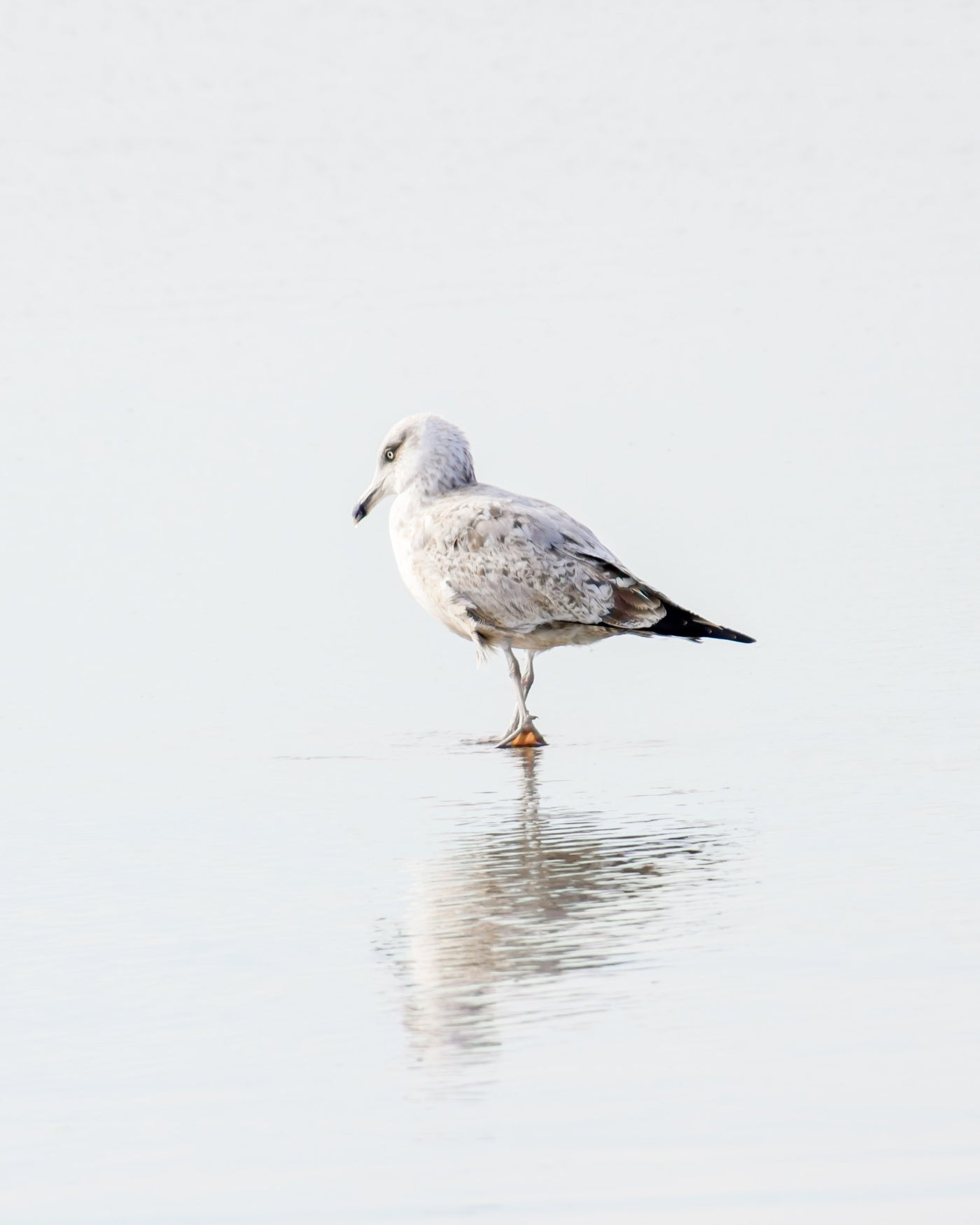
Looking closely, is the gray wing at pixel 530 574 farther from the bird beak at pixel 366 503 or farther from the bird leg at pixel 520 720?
the bird beak at pixel 366 503

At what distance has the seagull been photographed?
8367 mm

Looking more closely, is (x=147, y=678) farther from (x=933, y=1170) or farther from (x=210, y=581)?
(x=933, y=1170)

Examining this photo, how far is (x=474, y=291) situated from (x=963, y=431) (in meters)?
4.86

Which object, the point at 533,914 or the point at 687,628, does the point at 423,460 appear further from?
the point at 533,914

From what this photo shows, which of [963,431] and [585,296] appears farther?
[585,296]

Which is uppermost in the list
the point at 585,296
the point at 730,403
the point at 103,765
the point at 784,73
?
the point at 784,73

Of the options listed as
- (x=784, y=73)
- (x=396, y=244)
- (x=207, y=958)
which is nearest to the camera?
(x=207, y=958)

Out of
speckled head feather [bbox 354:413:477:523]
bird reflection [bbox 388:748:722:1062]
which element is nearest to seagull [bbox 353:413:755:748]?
speckled head feather [bbox 354:413:477:523]

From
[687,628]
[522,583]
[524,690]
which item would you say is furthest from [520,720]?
[687,628]

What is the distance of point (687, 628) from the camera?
27.4 feet

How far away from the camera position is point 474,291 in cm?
1606

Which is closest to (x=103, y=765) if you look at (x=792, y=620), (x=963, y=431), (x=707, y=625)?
(x=707, y=625)

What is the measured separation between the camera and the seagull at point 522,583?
329 inches

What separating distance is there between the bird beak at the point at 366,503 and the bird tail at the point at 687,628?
1427mm
